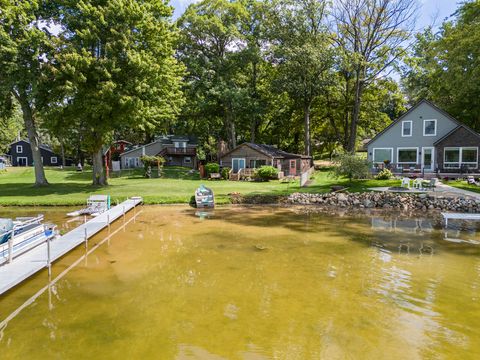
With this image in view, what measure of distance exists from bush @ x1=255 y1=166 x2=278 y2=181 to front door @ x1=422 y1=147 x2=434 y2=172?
535 inches

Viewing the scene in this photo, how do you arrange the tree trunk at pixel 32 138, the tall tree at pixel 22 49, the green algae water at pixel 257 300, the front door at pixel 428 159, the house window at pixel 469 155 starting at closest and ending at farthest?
the green algae water at pixel 257 300
the tall tree at pixel 22 49
the tree trunk at pixel 32 138
the house window at pixel 469 155
the front door at pixel 428 159

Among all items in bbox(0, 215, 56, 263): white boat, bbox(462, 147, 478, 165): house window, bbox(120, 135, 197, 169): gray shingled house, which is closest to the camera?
bbox(0, 215, 56, 263): white boat

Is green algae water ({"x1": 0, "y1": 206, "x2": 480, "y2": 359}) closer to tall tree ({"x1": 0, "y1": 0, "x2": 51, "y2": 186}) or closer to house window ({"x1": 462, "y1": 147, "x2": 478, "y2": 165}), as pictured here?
tall tree ({"x1": 0, "y1": 0, "x2": 51, "y2": 186})

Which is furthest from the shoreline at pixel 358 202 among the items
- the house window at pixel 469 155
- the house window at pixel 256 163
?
the house window at pixel 256 163

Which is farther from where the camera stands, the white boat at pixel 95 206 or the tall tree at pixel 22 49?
the tall tree at pixel 22 49

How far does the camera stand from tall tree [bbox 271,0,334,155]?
39.5 meters

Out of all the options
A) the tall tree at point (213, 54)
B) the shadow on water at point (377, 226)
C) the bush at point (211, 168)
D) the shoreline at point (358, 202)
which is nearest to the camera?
the shadow on water at point (377, 226)

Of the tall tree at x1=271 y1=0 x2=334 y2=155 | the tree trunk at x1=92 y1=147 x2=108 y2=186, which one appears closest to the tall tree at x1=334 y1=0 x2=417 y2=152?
the tall tree at x1=271 y1=0 x2=334 y2=155

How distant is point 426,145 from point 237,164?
18.5 m

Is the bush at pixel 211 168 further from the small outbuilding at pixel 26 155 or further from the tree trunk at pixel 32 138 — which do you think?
the small outbuilding at pixel 26 155

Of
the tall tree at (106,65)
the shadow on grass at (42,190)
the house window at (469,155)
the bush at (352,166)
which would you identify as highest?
the tall tree at (106,65)

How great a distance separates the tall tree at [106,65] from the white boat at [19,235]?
1433 cm

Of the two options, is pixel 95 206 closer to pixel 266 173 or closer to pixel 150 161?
pixel 266 173

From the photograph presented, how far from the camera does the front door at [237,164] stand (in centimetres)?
3881
